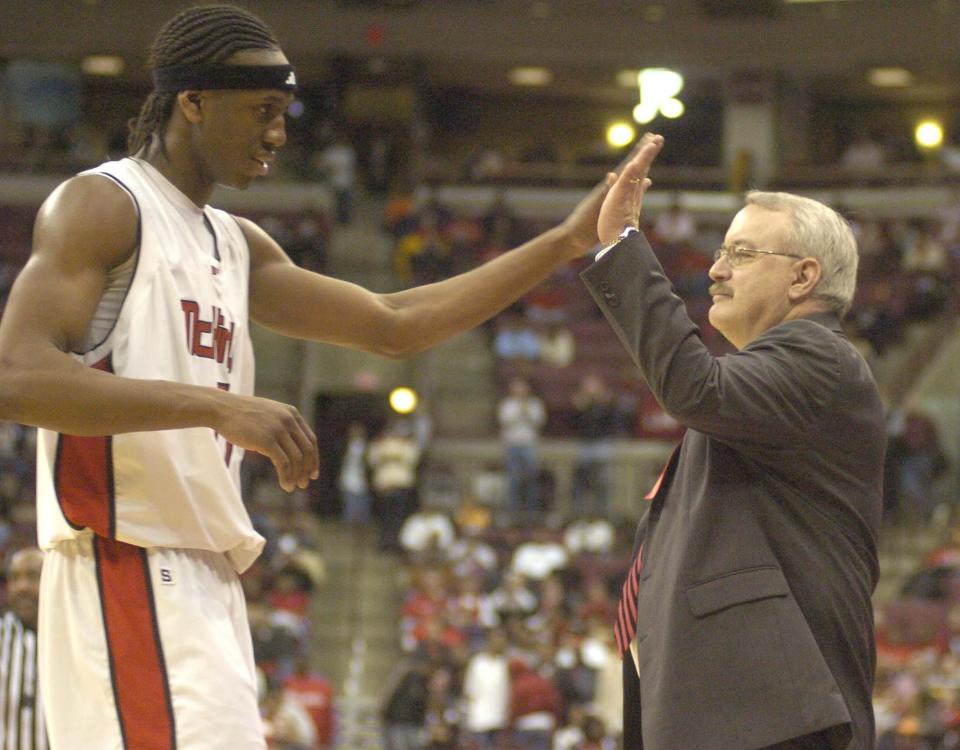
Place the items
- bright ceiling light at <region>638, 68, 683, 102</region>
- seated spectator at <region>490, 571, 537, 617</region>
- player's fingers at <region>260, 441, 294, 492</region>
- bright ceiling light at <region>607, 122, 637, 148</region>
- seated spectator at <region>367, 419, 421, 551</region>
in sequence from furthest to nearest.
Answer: bright ceiling light at <region>607, 122, 637, 148</region>, bright ceiling light at <region>638, 68, 683, 102</region>, seated spectator at <region>367, 419, 421, 551</region>, seated spectator at <region>490, 571, 537, 617</region>, player's fingers at <region>260, 441, 294, 492</region>

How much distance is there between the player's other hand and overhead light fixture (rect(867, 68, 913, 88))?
72.7 feet

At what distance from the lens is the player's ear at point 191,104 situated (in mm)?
3248

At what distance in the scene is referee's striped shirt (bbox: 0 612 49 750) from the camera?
597cm

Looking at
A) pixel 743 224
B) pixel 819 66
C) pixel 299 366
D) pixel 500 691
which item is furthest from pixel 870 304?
pixel 743 224

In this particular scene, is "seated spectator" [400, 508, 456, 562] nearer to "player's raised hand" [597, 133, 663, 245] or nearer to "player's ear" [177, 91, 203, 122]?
"player's raised hand" [597, 133, 663, 245]

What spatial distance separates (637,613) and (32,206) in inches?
764

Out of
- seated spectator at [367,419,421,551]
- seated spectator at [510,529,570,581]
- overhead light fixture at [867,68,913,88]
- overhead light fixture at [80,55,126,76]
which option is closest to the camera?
seated spectator at [510,529,570,581]

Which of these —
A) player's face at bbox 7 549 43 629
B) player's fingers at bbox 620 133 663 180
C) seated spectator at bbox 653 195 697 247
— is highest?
seated spectator at bbox 653 195 697 247

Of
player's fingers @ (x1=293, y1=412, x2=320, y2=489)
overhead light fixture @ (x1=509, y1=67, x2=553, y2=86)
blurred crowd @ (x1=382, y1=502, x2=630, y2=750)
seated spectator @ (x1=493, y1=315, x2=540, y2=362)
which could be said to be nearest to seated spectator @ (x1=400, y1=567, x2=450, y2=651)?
blurred crowd @ (x1=382, y1=502, x2=630, y2=750)

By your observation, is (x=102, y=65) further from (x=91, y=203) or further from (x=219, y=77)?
(x=91, y=203)

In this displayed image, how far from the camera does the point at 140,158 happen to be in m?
3.37

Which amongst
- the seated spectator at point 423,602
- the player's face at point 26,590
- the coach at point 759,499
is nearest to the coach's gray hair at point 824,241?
the coach at point 759,499

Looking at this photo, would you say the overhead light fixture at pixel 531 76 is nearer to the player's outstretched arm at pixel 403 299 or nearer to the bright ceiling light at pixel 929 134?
the bright ceiling light at pixel 929 134

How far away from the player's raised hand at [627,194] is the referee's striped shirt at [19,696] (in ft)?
11.9
